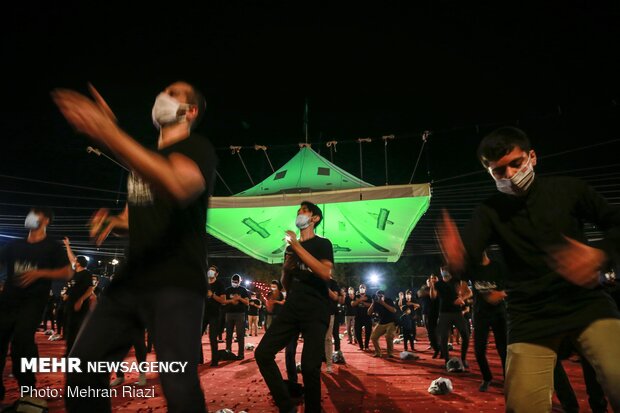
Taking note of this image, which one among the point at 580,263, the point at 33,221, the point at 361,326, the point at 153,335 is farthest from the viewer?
the point at 361,326

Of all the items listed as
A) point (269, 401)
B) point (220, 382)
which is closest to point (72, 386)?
point (269, 401)

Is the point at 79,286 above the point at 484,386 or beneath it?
above

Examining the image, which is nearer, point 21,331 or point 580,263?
point 580,263

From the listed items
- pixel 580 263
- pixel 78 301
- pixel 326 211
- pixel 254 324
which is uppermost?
pixel 326 211

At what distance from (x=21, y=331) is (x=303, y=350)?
3.56m

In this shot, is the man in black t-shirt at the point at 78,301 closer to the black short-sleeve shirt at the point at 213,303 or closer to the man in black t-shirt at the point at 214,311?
the man in black t-shirt at the point at 214,311

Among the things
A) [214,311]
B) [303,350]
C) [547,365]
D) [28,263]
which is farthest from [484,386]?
[28,263]

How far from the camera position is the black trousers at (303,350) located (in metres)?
3.99

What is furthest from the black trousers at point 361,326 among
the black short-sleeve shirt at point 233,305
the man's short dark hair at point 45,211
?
the man's short dark hair at point 45,211

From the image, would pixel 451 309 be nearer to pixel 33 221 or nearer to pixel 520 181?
pixel 520 181

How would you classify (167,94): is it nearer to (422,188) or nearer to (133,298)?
(133,298)

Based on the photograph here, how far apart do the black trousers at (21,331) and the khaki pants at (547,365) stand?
208 inches

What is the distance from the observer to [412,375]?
802cm

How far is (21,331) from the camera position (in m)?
4.90
